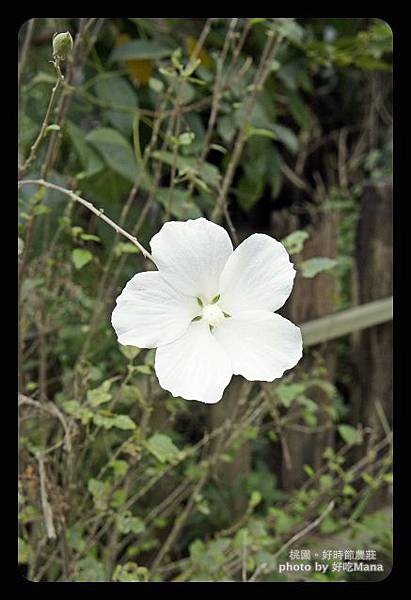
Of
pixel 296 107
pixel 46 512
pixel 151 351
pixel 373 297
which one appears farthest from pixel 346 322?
pixel 46 512

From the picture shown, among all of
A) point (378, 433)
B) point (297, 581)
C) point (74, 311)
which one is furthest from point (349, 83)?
point (297, 581)

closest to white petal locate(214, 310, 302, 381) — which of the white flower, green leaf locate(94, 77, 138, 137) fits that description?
the white flower

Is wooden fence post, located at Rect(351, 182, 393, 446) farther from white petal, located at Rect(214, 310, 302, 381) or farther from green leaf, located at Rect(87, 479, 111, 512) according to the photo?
white petal, located at Rect(214, 310, 302, 381)

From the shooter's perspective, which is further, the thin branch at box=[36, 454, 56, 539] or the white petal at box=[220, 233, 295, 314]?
the thin branch at box=[36, 454, 56, 539]

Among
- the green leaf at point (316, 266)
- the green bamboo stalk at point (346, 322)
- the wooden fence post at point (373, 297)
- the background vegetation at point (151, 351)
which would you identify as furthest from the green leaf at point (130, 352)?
the wooden fence post at point (373, 297)

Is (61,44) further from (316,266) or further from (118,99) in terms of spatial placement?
(118,99)

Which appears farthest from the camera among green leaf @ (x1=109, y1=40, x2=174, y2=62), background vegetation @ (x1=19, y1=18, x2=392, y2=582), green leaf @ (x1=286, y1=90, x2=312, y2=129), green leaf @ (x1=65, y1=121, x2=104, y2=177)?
green leaf @ (x1=286, y1=90, x2=312, y2=129)

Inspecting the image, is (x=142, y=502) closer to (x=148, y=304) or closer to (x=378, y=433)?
(x=378, y=433)
